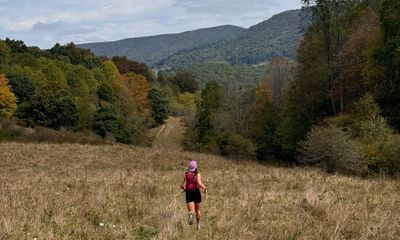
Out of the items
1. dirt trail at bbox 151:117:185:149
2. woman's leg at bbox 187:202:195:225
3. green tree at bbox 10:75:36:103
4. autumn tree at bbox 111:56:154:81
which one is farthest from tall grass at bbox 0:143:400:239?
autumn tree at bbox 111:56:154:81

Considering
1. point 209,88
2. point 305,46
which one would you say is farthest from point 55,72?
point 305,46

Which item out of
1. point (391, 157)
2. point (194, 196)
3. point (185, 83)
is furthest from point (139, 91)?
point (194, 196)

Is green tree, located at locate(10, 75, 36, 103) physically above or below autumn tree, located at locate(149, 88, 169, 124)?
above

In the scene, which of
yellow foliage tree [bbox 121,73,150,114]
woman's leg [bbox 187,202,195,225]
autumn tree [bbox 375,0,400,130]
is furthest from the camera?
yellow foliage tree [bbox 121,73,150,114]

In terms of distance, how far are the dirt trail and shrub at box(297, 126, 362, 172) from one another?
44.8 m

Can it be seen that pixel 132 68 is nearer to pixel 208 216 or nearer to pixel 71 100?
pixel 71 100

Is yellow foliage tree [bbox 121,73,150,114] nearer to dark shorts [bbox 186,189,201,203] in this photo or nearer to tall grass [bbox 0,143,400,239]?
tall grass [bbox 0,143,400,239]

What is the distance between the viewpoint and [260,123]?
6300 cm

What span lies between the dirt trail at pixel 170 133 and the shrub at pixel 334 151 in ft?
147

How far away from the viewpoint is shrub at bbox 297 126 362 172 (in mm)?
28484

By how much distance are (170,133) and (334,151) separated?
5816 centimetres

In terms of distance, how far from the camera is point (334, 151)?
29.5m

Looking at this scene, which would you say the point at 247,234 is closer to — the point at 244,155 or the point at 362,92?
the point at 362,92

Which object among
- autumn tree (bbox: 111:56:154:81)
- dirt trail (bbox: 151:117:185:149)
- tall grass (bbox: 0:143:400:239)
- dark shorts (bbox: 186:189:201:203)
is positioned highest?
autumn tree (bbox: 111:56:154:81)
